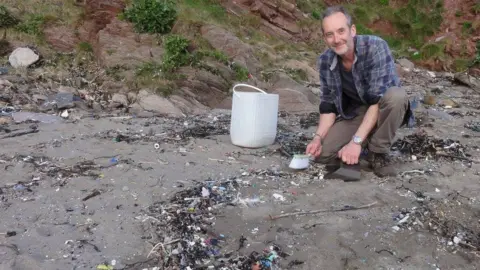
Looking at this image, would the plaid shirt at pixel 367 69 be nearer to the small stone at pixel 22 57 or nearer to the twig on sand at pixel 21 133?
the twig on sand at pixel 21 133

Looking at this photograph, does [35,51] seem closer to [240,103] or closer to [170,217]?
[240,103]

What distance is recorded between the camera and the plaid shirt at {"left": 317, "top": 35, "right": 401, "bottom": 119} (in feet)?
10.8

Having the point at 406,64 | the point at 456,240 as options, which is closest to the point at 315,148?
the point at 456,240

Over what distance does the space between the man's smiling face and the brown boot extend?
0.91 metres

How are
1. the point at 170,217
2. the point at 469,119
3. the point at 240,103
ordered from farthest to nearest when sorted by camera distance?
the point at 469,119
the point at 240,103
the point at 170,217

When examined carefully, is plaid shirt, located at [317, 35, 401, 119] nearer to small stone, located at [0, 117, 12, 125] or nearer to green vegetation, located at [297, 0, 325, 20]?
small stone, located at [0, 117, 12, 125]

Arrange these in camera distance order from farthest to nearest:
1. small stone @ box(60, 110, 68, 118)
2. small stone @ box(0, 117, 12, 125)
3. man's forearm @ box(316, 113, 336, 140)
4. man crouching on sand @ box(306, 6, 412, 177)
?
small stone @ box(60, 110, 68, 118)
small stone @ box(0, 117, 12, 125)
man's forearm @ box(316, 113, 336, 140)
man crouching on sand @ box(306, 6, 412, 177)

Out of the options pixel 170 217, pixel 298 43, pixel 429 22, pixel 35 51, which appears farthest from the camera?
pixel 429 22

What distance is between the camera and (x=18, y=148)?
3.95 metres

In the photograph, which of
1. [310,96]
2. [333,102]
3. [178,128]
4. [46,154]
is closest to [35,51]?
[178,128]

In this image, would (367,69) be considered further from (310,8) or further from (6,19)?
(310,8)

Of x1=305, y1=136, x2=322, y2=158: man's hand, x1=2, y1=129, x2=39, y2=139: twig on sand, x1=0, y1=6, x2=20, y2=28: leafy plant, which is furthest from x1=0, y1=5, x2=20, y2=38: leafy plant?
x1=305, y1=136, x2=322, y2=158: man's hand

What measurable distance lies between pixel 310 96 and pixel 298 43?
4.26 m

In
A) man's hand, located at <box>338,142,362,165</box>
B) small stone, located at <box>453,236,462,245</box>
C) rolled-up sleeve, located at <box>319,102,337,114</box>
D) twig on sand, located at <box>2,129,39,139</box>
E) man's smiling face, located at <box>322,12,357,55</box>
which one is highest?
man's smiling face, located at <box>322,12,357,55</box>
